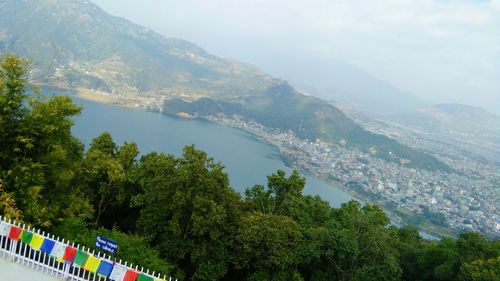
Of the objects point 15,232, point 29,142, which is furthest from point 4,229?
point 29,142

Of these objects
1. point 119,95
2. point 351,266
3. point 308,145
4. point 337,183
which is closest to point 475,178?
point 308,145

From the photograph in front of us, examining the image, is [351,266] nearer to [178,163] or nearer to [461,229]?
[178,163]

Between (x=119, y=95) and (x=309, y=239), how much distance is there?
171065 millimetres

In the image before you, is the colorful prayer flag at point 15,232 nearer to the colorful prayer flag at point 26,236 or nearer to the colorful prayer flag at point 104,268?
the colorful prayer flag at point 26,236

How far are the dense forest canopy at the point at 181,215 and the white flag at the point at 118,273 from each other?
132 inches

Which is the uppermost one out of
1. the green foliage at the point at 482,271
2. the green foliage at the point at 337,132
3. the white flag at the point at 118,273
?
the green foliage at the point at 337,132

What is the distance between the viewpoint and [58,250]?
35.4ft

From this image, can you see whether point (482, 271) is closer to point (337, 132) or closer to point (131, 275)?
point (131, 275)

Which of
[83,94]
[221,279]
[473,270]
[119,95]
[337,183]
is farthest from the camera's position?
[119,95]

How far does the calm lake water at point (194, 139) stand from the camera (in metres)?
94.6

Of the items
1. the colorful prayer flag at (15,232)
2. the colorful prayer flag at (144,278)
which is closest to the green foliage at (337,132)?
the colorful prayer flag at (15,232)

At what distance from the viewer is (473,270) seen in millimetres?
16375

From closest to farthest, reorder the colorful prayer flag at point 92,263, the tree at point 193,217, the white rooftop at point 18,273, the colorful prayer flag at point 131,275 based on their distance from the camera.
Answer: the white rooftop at point 18,273 → the colorful prayer flag at point 131,275 → the colorful prayer flag at point 92,263 → the tree at point 193,217

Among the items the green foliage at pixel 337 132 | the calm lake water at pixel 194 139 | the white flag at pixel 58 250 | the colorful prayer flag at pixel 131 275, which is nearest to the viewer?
the colorful prayer flag at pixel 131 275
